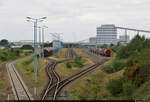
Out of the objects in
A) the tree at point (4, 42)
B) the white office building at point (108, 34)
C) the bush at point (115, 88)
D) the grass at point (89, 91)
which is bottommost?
the grass at point (89, 91)

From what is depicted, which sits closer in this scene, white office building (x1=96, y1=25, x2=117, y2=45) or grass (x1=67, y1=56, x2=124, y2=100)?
grass (x1=67, y1=56, x2=124, y2=100)

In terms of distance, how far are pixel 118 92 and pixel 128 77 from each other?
2046 millimetres

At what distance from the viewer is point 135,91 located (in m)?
18.8

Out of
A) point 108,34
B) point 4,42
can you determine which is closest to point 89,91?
point 108,34

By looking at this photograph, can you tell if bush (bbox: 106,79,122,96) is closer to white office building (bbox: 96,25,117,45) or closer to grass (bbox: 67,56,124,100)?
grass (bbox: 67,56,124,100)

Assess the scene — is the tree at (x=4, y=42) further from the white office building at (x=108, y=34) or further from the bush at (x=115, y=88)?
the bush at (x=115, y=88)

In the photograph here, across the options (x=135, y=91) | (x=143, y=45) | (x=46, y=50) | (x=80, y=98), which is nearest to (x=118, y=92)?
(x=135, y=91)

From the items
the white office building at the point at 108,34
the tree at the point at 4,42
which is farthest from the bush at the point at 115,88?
the tree at the point at 4,42

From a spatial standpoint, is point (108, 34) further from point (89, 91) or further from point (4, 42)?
point (89, 91)

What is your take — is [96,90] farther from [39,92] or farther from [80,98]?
[39,92]

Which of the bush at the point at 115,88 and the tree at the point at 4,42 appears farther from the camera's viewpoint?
the tree at the point at 4,42

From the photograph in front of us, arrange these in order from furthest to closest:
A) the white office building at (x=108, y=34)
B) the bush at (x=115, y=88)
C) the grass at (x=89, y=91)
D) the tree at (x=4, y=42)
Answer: the tree at (x=4, y=42) → the white office building at (x=108, y=34) → the bush at (x=115, y=88) → the grass at (x=89, y=91)

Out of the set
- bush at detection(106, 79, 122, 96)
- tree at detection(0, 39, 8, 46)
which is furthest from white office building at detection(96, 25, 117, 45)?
bush at detection(106, 79, 122, 96)

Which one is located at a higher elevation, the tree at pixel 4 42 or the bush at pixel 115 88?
the tree at pixel 4 42
